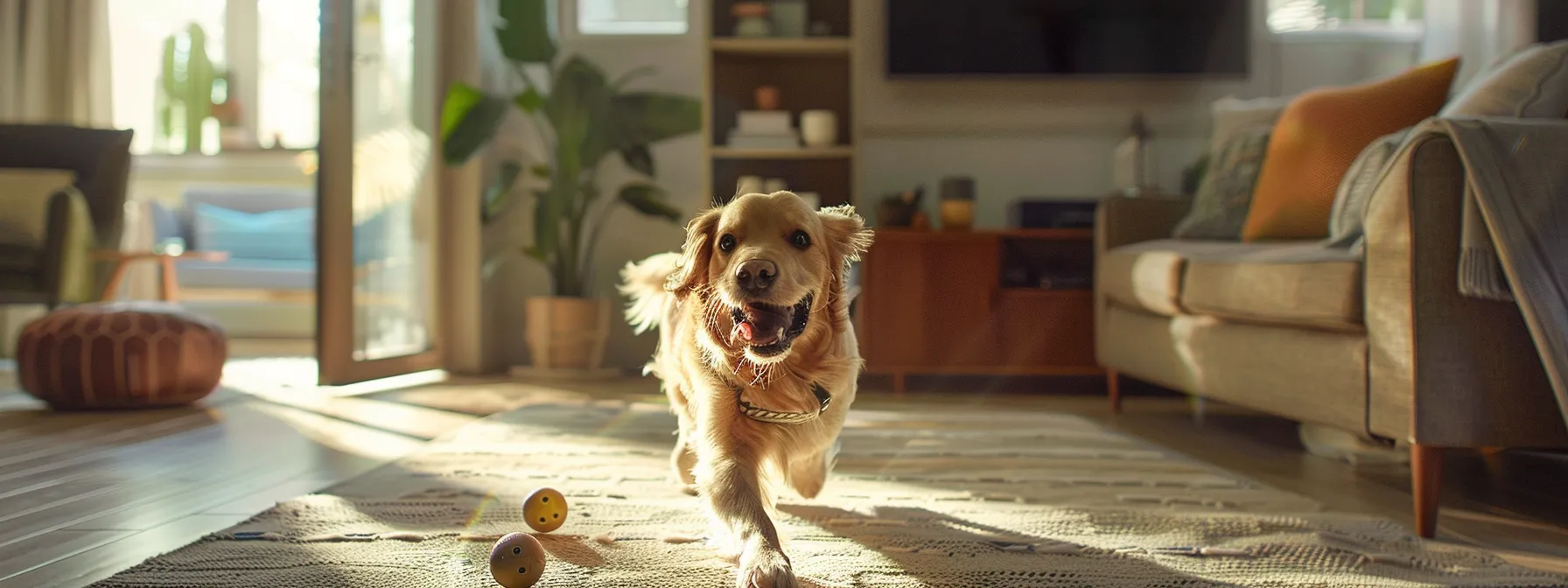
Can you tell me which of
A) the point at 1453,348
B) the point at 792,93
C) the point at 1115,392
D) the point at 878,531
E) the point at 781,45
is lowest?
the point at 1115,392

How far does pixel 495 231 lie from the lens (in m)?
4.76

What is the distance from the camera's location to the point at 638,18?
4.75 metres

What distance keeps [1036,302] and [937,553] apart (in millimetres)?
2533

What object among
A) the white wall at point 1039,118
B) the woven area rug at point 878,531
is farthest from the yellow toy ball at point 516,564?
the white wall at point 1039,118

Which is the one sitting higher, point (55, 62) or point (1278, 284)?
point (55, 62)

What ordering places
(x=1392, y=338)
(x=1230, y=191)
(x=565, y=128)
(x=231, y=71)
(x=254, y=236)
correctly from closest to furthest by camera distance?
(x=1392, y=338) → (x=1230, y=191) → (x=565, y=128) → (x=254, y=236) → (x=231, y=71)

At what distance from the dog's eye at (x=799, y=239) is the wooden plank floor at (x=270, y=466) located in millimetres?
957

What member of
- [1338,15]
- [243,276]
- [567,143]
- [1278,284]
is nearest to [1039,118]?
[1338,15]

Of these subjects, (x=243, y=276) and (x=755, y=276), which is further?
(x=243, y=276)

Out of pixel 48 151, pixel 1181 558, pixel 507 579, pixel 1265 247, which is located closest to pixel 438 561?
pixel 507 579

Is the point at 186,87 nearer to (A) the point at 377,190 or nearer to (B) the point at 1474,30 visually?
(A) the point at 377,190

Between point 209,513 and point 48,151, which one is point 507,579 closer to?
point 209,513

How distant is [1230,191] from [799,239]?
2.35m

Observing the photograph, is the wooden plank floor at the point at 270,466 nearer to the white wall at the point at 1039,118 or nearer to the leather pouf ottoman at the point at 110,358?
the leather pouf ottoman at the point at 110,358
